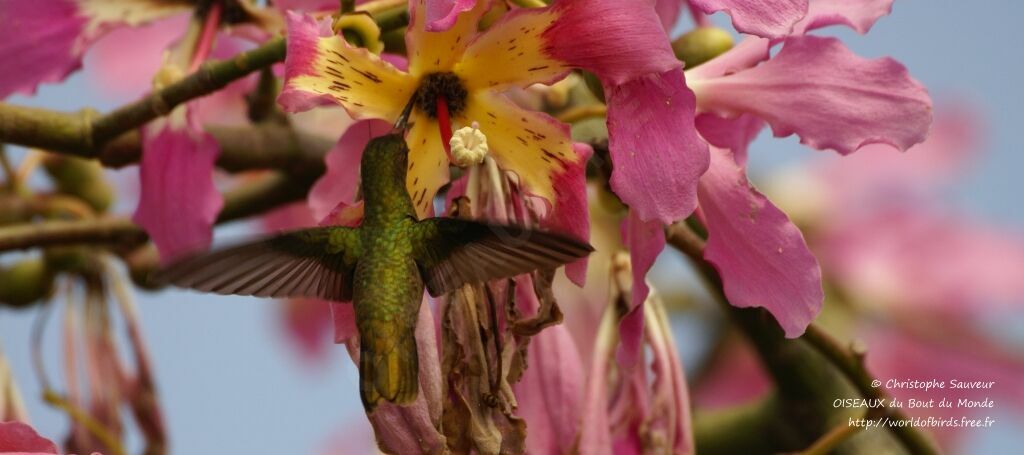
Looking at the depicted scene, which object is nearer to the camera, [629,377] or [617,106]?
[617,106]

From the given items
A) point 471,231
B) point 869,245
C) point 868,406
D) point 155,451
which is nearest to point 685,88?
point 471,231

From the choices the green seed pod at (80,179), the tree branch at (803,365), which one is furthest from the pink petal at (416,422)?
the green seed pod at (80,179)

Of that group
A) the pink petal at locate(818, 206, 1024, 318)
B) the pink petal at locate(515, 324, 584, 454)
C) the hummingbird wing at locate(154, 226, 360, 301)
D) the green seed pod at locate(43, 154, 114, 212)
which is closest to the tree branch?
the pink petal at locate(515, 324, 584, 454)

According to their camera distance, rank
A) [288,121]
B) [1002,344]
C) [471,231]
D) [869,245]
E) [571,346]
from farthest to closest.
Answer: [869,245], [1002,344], [288,121], [571,346], [471,231]

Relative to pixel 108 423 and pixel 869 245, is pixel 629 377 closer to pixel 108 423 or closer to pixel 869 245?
pixel 108 423

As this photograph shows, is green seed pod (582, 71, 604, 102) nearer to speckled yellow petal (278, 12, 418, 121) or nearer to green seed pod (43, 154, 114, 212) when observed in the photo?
speckled yellow petal (278, 12, 418, 121)
